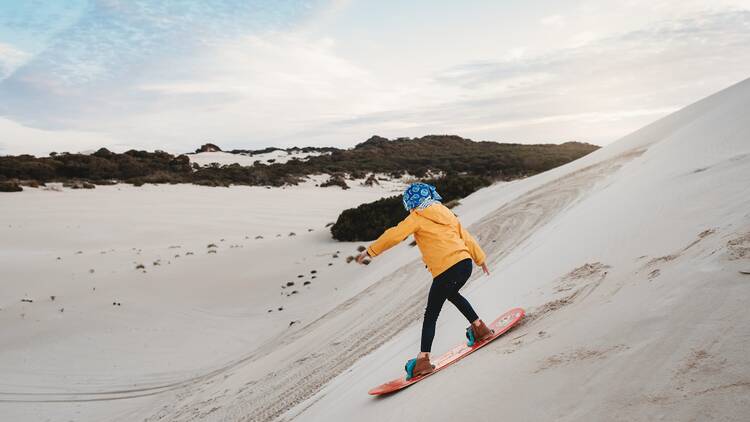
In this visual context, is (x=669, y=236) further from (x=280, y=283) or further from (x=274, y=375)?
(x=280, y=283)

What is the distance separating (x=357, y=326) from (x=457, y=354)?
3.26m

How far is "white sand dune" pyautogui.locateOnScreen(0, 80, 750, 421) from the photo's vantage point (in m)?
2.09

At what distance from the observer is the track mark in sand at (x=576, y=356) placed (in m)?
2.24

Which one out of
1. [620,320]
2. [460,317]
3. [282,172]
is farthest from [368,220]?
[282,172]

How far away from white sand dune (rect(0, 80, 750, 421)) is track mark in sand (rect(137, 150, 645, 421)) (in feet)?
0.14

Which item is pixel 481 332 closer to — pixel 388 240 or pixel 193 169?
pixel 388 240

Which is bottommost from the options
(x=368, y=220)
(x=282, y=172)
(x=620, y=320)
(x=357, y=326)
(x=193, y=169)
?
(x=357, y=326)

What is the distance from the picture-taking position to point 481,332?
366 cm

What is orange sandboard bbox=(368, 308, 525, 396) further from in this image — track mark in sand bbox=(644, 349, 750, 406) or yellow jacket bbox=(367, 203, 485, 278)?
track mark in sand bbox=(644, 349, 750, 406)

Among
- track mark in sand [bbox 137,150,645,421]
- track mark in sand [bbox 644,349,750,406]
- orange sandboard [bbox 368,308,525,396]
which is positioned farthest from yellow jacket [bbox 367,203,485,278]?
track mark in sand [bbox 644,349,750,406]

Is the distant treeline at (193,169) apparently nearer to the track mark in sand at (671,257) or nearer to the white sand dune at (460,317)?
the white sand dune at (460,317)

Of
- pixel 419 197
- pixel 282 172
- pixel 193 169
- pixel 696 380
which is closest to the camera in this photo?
pixel 696 380

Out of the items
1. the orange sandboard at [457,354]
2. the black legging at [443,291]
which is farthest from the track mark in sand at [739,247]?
the black legging at [443,291]

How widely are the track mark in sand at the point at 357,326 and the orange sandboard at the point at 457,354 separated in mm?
321
